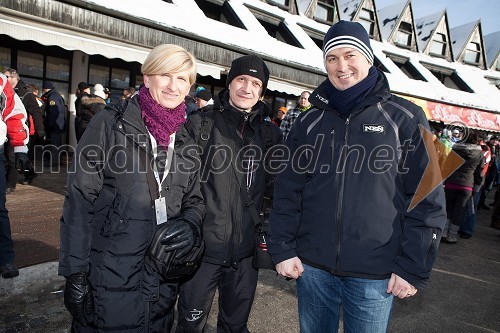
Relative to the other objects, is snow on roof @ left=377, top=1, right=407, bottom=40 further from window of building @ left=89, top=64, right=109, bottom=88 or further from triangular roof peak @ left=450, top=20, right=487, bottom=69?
window of building @ left=89, top=64, right=109, bottom=88

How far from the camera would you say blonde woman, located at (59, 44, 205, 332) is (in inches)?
63.5

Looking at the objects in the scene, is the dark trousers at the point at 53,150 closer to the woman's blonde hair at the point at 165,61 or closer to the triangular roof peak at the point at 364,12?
the woman's blonde hair at the point at 165,61

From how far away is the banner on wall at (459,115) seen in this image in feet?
52.4

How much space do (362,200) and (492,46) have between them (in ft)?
127

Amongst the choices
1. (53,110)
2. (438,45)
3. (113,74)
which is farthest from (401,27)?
(53,110)

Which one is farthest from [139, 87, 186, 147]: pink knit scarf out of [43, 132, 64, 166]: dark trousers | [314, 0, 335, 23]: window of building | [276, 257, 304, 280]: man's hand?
[314, 0, 335, 23]: window of building

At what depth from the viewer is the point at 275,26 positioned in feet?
53.4

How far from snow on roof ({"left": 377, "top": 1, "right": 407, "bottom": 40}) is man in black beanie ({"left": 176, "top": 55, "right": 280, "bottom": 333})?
80.0 ft

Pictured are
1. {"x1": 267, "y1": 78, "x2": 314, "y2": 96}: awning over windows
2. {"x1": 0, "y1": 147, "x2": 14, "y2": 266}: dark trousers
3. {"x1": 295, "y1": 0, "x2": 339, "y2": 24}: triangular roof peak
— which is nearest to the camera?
{"x1": 0, "y1": 147, "x2": 14, "y2": 266}: dark trousers

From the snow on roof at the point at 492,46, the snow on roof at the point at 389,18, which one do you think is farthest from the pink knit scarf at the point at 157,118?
the snow on roof at the point at 492,46

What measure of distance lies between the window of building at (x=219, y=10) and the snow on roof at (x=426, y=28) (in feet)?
58.9

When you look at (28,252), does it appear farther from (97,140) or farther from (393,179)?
(393,179)

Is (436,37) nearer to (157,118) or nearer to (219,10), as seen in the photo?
(219,10)

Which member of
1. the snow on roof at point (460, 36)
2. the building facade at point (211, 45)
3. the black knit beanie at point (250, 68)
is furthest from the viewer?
the snow on roof at point (460, 36)
